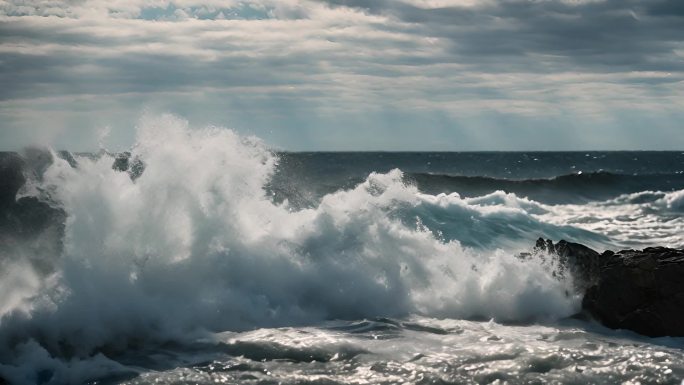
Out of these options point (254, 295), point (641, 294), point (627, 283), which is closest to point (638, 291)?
point (641, 294)

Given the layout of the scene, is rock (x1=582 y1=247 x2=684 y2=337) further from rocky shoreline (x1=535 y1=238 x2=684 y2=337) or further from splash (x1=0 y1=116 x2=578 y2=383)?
splash (x1=0 y1=116 x2=578 y2=383)

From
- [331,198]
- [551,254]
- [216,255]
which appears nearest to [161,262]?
[216,255]

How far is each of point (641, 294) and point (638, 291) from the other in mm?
66

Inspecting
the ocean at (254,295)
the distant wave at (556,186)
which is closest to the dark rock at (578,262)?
the ocean at (254,295)

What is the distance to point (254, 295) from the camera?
13.1 metres

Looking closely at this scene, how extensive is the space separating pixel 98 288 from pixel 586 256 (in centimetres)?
809

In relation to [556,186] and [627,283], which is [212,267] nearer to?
[627,283]

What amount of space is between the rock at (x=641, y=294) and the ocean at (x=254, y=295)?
321mm

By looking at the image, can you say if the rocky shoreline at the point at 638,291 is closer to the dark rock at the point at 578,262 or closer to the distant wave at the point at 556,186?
the dark rock at the point at 578,262

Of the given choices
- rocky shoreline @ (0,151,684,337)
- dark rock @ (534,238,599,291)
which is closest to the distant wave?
dark rock @ (534,238,599,291)

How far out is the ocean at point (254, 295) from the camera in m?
10.2

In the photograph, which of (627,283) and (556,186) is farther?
(556,186)

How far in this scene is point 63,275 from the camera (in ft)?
39.8

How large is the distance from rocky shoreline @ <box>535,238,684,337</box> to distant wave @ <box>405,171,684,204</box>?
25.5 m
